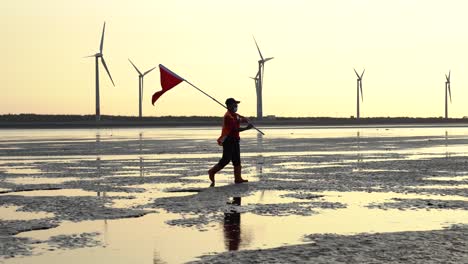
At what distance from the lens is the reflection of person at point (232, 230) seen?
8.93 m

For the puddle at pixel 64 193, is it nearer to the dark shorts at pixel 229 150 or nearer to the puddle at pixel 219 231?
the puddle at pixel 219 231

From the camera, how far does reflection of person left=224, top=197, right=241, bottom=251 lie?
8.93 meters

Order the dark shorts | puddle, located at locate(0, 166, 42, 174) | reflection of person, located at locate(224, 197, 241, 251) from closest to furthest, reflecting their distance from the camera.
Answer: reflection of person, located at locate(224, 197, 241, 251)
the dark shorts
puddle, located at locate(0, 166, 42, 174)

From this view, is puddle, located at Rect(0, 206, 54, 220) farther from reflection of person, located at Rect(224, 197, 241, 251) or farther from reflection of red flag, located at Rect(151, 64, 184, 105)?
reflection of red flag, located at Rect(151, 64, 184, 105)

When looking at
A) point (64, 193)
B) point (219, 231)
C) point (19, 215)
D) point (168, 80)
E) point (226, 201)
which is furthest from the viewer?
point (168, 80)

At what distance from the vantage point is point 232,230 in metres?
9.98

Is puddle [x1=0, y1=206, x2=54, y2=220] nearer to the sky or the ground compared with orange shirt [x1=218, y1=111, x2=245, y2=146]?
nearer to the ground

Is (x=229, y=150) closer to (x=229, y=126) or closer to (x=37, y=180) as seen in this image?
(x=229, y=126)

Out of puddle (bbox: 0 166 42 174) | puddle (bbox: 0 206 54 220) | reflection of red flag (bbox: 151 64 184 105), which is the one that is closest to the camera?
puddle (bbox: 0 206 54 220)

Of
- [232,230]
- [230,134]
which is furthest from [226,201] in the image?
[230,134]

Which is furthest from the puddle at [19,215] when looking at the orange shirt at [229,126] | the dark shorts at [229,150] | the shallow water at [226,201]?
the orange shirt at [229,126]

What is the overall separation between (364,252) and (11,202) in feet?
25.1

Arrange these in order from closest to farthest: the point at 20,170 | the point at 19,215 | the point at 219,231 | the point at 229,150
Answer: the point at 219,231, the point at 19,215, the point at 229,150, the point at 20,170

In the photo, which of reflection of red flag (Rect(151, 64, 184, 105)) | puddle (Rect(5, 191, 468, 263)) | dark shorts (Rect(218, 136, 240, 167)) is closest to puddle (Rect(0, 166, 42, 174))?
reflection of red flag (Rect(151, 64, 184, 105))
